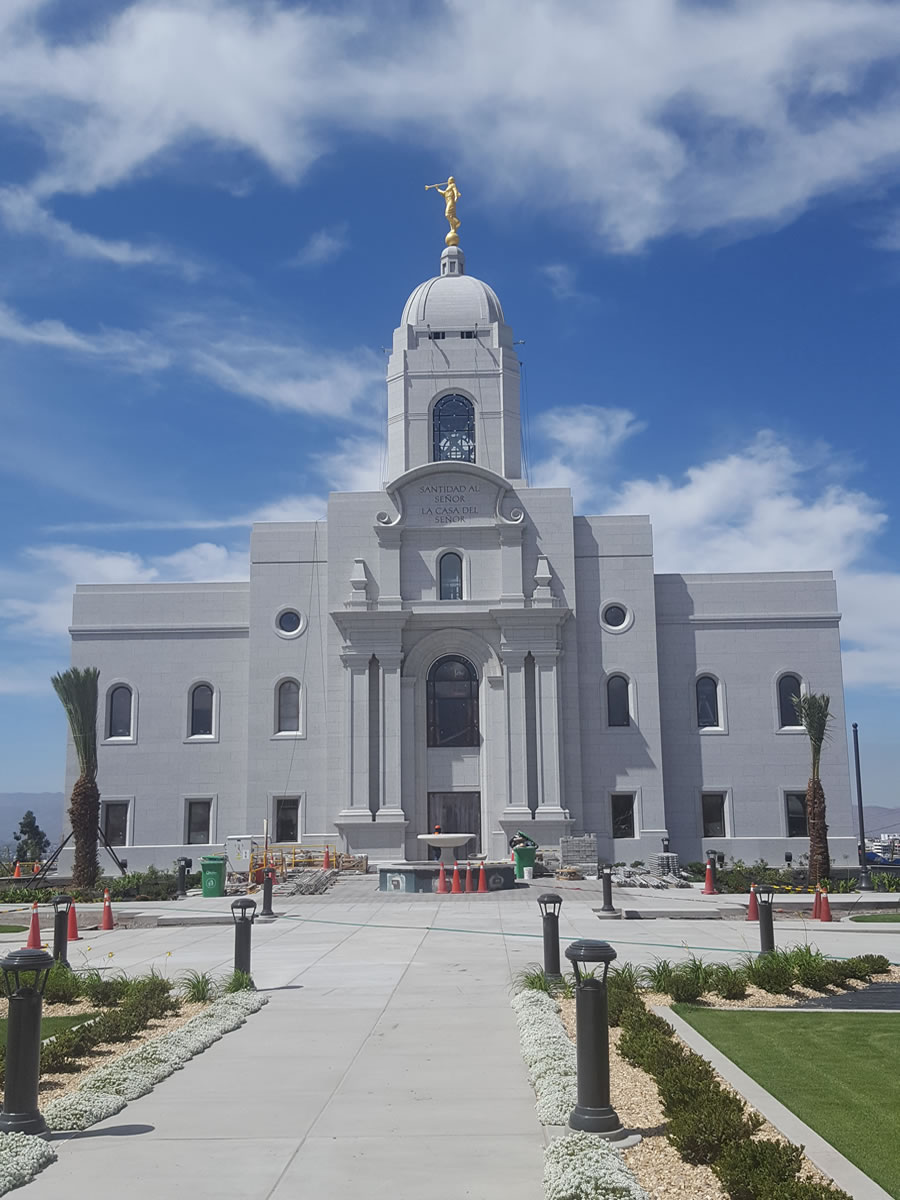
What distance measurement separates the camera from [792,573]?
149 feet

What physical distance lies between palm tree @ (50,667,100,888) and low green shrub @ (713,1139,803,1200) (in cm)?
3180

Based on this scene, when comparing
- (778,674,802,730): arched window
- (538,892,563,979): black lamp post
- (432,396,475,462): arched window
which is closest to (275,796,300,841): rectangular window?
(432,396,475,462): arched window

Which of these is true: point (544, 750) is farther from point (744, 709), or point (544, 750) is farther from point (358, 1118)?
point (358, 1118)

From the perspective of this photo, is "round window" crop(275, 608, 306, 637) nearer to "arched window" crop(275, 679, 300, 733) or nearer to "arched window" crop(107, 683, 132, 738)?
"arched window" crop(275, 679, 300, 733)

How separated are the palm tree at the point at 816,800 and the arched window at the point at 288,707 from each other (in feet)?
61.9

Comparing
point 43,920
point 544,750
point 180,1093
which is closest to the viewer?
point 180,1093

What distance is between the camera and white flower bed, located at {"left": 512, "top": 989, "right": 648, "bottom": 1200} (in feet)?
22.5

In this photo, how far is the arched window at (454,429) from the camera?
46.8 metres

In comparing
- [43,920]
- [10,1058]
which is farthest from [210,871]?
[10,1058]

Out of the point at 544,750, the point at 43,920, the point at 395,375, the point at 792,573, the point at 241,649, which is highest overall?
the point at 395,375

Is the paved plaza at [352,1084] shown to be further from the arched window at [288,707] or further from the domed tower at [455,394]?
the domed tower at [455,394]

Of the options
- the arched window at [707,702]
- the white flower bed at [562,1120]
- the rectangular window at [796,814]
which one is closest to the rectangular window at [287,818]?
the arched window at [707,702]

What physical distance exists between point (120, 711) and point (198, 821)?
17.9 ft

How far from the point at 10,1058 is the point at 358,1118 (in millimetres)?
2673
